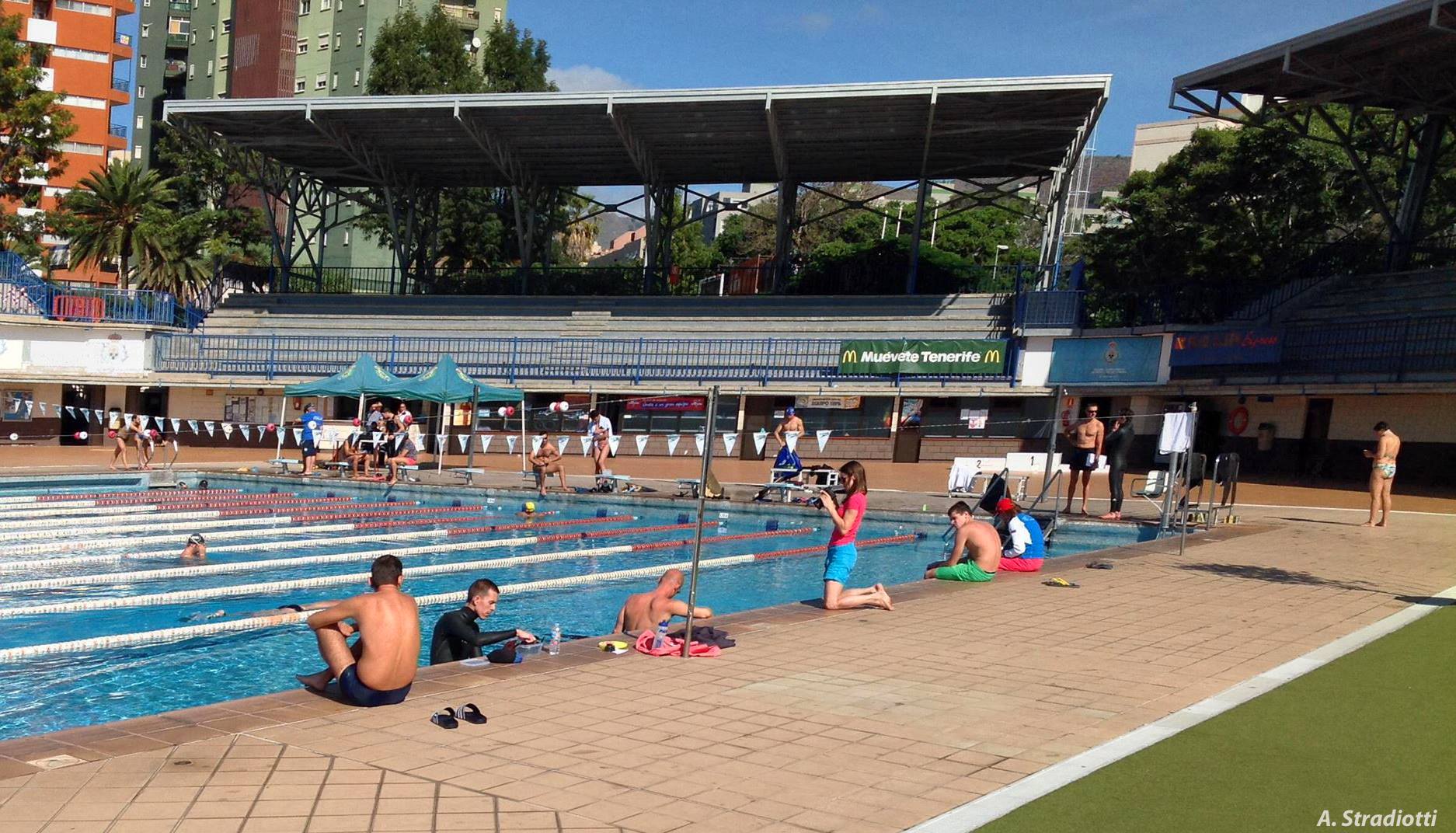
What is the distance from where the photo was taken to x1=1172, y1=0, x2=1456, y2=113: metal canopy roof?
23.9 metres

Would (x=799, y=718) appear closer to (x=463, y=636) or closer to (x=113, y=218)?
(x=463, y=636)

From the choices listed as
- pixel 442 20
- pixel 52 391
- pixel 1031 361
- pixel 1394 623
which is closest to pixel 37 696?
pixel 1394 623

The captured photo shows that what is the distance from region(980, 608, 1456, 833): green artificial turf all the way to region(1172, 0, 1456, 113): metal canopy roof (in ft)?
67.9

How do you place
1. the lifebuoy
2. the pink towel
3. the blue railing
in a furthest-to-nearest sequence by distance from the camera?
the blue railing, the lifebuoy, the pink towel

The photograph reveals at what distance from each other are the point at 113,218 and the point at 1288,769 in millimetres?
47700

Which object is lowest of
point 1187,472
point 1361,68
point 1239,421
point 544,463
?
point 544,463

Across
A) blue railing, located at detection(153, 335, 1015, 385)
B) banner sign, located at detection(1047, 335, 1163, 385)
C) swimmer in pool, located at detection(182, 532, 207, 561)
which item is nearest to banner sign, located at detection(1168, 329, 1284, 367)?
banner sign, located at detection(1047, 335, 1163, 385)

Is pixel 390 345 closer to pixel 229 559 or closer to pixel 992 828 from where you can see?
pixel 229 559

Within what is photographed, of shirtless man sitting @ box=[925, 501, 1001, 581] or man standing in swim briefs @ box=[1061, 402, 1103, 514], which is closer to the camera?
shirtless man sitting @ box=[925, 501, 1001, 581]

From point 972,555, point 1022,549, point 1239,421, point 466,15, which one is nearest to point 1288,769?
point 972,555

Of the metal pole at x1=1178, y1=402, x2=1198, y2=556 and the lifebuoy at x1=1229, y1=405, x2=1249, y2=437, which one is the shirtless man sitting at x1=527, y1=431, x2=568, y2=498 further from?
the lifebuoy at x1=1229, y1=405, x2=1249, y2=437

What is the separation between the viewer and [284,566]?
1443 cm

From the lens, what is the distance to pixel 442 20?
51.5 metres

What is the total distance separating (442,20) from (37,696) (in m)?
47.4
